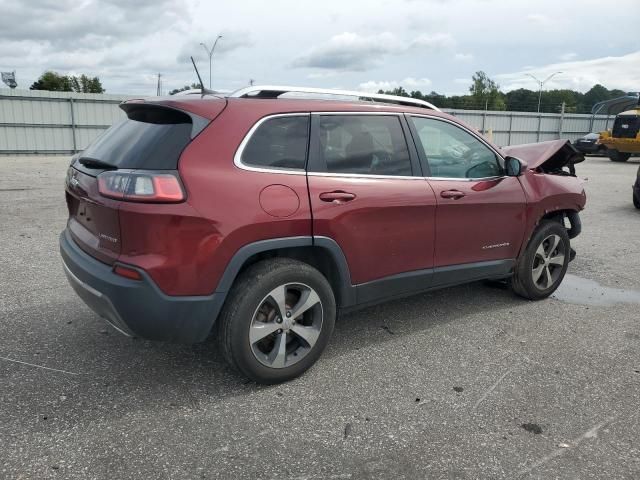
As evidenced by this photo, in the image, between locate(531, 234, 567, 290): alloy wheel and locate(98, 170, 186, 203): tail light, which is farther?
locate(531, 234, 567, 290): alloy wheel

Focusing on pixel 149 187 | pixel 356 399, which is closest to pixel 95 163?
pixel 149 187

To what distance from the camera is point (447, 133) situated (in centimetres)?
409

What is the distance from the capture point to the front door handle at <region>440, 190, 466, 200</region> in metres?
3.84

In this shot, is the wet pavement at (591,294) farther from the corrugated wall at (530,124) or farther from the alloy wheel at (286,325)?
the corrugated wall at (530,124)

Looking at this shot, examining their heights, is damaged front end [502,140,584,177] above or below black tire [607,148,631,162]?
above

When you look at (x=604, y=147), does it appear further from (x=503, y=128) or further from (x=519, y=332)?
(x=519, y=332)

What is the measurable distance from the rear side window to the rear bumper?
80 centimetres

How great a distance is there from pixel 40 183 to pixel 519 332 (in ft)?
38.5

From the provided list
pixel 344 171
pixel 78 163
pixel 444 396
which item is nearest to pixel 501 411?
pixel 444 396

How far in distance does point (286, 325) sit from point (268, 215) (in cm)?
68

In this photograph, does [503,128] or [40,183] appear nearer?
[40,183]

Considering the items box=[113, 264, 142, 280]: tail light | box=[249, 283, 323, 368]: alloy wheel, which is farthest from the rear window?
box=[249, 283, 323, 368]: alloy wheel

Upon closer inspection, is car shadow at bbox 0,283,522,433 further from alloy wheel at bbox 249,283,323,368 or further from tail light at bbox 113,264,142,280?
tail light at bbox 113,264,142,280

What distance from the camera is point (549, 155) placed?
4773mm
